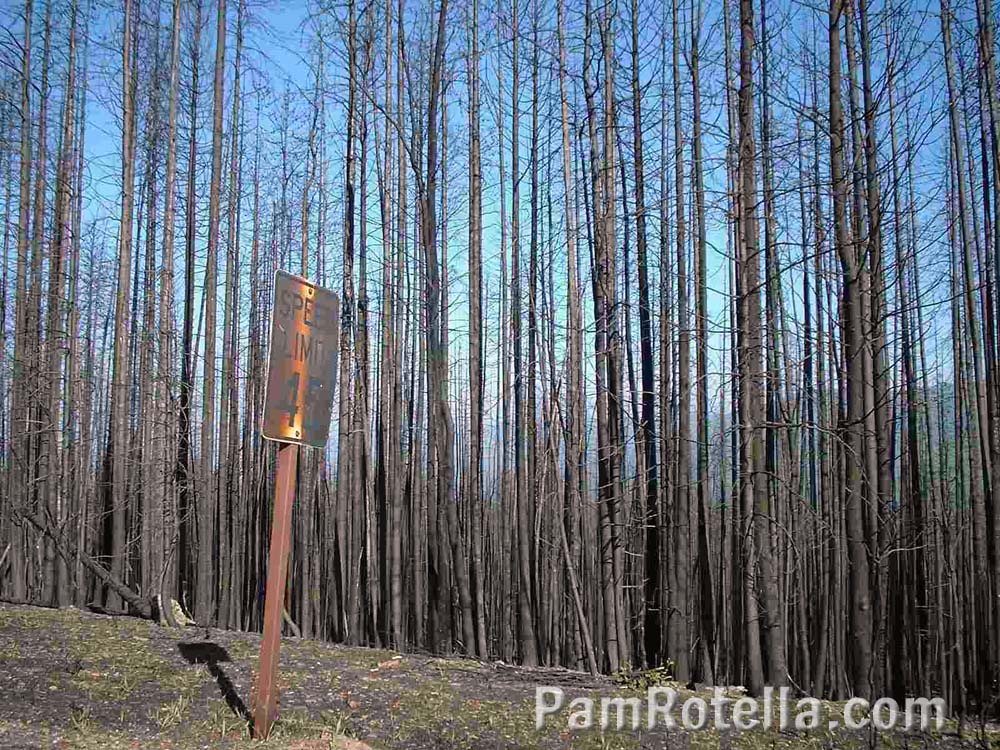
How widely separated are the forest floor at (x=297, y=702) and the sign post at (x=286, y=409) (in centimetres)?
38

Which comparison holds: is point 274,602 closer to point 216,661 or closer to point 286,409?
point 286,409

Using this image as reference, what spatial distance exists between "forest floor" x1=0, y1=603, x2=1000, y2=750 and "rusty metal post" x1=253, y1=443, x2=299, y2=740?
5.4 inches

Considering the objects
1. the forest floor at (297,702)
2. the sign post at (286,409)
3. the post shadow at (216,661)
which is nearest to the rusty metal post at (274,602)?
the sign post at (286,409)

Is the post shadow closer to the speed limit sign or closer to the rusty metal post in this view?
the rusty metal post

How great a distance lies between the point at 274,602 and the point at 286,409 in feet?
3.00

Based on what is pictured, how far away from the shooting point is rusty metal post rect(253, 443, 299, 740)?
394 centimetres

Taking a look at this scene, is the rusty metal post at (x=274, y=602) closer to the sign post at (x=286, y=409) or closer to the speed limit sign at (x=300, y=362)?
the sign post at (x=286, y=409)

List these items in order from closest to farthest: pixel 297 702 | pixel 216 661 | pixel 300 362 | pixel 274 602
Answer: pixel 274 602 < pixel 300 362 < pixel 297 702 < pixel 216 661

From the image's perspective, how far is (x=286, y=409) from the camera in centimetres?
399

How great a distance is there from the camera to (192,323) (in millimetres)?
10117

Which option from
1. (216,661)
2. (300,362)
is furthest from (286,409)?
(216,661)

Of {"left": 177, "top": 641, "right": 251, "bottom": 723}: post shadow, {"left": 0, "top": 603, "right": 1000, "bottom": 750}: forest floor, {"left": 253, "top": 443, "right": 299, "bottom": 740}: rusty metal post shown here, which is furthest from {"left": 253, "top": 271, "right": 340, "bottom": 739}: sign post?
{"left": 177, "top": 641, "right": 251, "bottom": 723}: post shadow

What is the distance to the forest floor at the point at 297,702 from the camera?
13.4ft

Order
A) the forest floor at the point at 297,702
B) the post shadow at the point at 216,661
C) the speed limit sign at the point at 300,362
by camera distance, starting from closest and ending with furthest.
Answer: the speed limit sign at the point at 300,362
the forest floor at the point at 297,702
the post shadow at the point at 216,661
